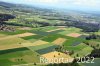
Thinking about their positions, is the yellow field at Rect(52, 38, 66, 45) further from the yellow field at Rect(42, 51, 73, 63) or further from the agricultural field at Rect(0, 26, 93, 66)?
the yellow field at Rect(42, 51, 73, 63)

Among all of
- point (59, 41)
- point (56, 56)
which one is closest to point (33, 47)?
point (56, 56)

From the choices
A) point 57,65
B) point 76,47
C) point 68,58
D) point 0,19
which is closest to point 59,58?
point 68,58

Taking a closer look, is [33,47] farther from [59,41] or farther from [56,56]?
[59,41]

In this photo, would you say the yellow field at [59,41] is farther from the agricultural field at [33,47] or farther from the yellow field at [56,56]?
the yellow field at [56,56]

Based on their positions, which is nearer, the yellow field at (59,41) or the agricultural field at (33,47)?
the agricultural field at (33,47)

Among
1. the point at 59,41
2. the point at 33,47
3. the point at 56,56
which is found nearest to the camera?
the point at 56,56

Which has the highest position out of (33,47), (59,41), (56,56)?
(33,47)

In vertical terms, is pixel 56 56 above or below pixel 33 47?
below

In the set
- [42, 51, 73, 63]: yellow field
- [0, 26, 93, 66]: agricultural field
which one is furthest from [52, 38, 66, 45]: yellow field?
[42, 51, 73, 63]: yellow field

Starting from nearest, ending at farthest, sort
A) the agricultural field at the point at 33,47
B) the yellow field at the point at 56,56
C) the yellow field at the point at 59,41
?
the agricultural field at the point at 33,47
the yellow field at the point at 56,56
the yellow field at the point at 59,41

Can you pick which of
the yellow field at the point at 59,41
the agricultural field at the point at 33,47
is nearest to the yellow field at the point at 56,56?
the agricultural field at the point at 33,47

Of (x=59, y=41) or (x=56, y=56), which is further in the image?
(x=59, y=41)

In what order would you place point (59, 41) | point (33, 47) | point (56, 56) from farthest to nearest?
point (59, 41) < point (33, 47) < point (56, 56)
